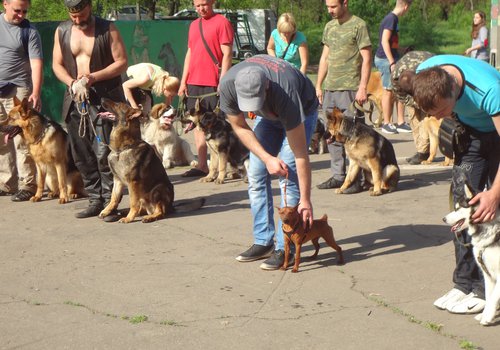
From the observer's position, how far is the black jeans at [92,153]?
814cm

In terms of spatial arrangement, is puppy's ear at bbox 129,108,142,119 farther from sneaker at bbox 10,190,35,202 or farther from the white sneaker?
the white sneaker

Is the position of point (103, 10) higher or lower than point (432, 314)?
higher

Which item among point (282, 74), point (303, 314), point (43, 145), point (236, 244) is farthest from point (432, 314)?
point (43, 145)

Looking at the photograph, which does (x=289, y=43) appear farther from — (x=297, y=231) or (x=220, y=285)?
(x=220, y=285)

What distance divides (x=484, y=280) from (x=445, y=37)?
3361 cm

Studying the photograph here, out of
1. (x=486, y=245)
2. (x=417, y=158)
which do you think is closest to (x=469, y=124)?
(x=486, y=245)

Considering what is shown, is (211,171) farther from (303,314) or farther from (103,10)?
(103,10)

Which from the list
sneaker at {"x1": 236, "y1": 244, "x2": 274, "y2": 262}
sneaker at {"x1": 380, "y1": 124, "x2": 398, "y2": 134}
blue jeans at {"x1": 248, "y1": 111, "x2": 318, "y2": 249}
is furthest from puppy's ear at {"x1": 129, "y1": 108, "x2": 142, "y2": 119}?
sneaker at {"x1": 380, "y1": 124, "x2": 398, "y2": 134}

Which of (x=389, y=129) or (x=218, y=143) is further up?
(x=218, y=143)

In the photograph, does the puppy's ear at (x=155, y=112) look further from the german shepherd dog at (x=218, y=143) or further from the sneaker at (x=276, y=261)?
the sneaker at (x=276, y=261)

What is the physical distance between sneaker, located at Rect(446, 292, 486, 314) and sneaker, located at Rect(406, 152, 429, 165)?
6058mm

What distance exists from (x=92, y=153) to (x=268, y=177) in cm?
290

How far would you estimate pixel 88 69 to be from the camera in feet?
26.3

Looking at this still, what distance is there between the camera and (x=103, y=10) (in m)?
23.7
